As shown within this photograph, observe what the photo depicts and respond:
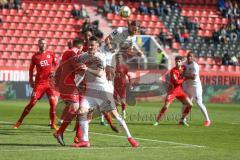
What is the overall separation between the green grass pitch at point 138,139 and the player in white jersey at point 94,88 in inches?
14.9

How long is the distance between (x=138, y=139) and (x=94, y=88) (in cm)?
238

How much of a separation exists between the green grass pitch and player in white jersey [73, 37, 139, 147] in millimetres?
378

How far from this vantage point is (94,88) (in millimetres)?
14953

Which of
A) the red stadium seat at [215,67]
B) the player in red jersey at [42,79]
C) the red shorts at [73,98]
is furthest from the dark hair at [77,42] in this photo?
the red stadium seat at [215,67]

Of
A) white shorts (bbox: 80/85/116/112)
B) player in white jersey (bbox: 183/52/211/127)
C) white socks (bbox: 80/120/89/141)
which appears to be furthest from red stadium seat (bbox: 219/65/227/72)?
white socks (bbox: 80/120/89/141)

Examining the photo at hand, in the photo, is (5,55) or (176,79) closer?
(176,79)

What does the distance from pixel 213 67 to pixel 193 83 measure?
2263cm

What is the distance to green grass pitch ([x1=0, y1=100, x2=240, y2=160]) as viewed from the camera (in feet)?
43.7

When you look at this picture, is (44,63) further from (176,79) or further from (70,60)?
(176,79)

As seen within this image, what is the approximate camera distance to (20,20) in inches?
1779

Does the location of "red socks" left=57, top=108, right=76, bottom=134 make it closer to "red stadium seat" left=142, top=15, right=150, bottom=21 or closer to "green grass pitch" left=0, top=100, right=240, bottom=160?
"green grass pitch" left=0, top=100, right=240, bottom=160

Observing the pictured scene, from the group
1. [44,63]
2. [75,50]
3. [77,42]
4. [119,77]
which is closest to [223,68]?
[119,77]

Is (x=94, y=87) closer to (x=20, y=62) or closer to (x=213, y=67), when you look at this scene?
(x=20, y=62)

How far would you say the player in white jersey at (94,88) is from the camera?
1481 cm
